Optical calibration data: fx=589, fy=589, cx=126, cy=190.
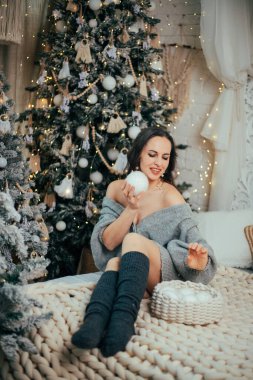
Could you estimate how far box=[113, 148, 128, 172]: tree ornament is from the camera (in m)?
3.64

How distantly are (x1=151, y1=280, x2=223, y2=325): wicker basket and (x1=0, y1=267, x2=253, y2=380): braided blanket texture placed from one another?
1.1 inches

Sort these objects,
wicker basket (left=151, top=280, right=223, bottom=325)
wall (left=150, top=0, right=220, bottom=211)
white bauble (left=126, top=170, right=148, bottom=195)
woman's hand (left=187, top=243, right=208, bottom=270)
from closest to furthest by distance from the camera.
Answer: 1. wicker basket (left=151, top=280, right=223, bottom=325)
2. woman's hand (left=187, top=243, right=208, bottom=270)
3. white bauble (left=126, top=170, right=148, bottom=195)
4. wall (left=150, top=0, right=220, bottom=211)

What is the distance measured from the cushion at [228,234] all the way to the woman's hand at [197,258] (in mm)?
853

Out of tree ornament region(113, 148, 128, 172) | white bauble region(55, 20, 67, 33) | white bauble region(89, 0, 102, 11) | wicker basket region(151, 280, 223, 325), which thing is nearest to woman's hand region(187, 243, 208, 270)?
wicker basket region(151, 280, 223, 325)

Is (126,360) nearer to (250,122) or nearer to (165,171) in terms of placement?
(165,171)

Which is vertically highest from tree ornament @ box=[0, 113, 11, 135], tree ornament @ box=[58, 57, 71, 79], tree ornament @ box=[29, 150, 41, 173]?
tree ornament @ box=[58, 57, 71, 79]

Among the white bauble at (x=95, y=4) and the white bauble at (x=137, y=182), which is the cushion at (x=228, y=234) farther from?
the white bauble at (x=95, y=4)

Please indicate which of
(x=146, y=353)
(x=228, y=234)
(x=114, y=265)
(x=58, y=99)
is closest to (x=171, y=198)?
(x=114, y=265)

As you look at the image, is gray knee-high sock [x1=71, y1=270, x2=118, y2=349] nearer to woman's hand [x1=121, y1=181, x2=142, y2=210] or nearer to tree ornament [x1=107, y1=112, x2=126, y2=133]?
woman's hand [x1=121, y1=181, x2=142, y2=210]

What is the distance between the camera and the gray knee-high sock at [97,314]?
199 centimetres

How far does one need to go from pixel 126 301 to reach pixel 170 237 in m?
0.73

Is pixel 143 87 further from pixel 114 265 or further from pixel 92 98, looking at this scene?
pixel 114 265

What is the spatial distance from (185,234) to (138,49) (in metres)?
1.46

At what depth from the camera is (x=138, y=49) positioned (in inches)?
147
